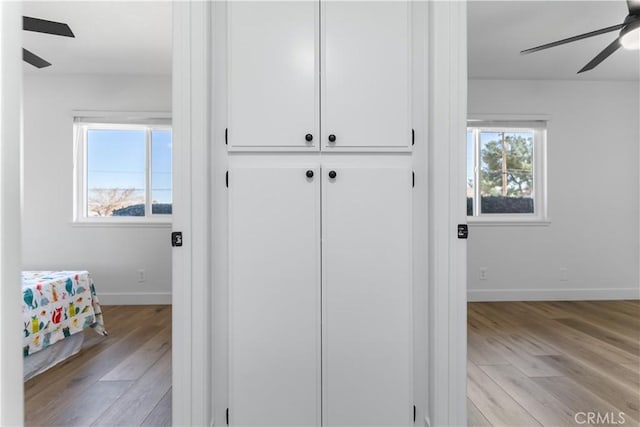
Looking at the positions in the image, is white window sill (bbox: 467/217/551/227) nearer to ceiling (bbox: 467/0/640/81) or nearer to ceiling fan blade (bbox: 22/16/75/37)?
ceiling (bbox: 467/0/640/81)

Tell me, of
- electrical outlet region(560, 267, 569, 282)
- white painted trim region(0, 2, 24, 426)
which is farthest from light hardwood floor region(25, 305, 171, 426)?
electrical outlet region(560, 267, 569, 282)

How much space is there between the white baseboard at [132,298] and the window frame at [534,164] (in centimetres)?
353

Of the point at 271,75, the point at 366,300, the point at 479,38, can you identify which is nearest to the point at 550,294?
the point at 479,38

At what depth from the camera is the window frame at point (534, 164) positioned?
3.91 metres

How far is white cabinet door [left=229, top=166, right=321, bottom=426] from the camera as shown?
1.38 m

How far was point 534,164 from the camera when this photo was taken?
404 centimetres

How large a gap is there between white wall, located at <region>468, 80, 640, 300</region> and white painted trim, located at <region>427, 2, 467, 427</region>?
276 centimetres

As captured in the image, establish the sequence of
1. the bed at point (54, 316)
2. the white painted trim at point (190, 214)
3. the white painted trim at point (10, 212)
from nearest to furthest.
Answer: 1. the white painted trim at point (10, 212)
2. the white painted trim at point (190, 214)
3. the bed at point (54, 316)

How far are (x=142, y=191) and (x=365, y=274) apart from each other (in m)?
3.35

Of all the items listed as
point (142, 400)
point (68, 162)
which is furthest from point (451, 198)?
point (68, 162)

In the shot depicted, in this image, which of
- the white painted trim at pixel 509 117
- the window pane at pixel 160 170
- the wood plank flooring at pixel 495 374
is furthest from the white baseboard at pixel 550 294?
the window pane at pixel 160 170

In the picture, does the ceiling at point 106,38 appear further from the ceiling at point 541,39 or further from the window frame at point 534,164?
the window frame at point 534,164

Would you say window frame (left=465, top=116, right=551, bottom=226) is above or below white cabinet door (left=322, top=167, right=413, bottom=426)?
above

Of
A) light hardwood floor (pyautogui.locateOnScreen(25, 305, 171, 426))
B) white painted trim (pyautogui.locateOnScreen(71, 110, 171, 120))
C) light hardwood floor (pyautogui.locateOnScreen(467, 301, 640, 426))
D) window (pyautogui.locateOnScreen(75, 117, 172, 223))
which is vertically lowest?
light hardwood floor (pyautogui.locateOnScreen(25, 305, 171, 426))
